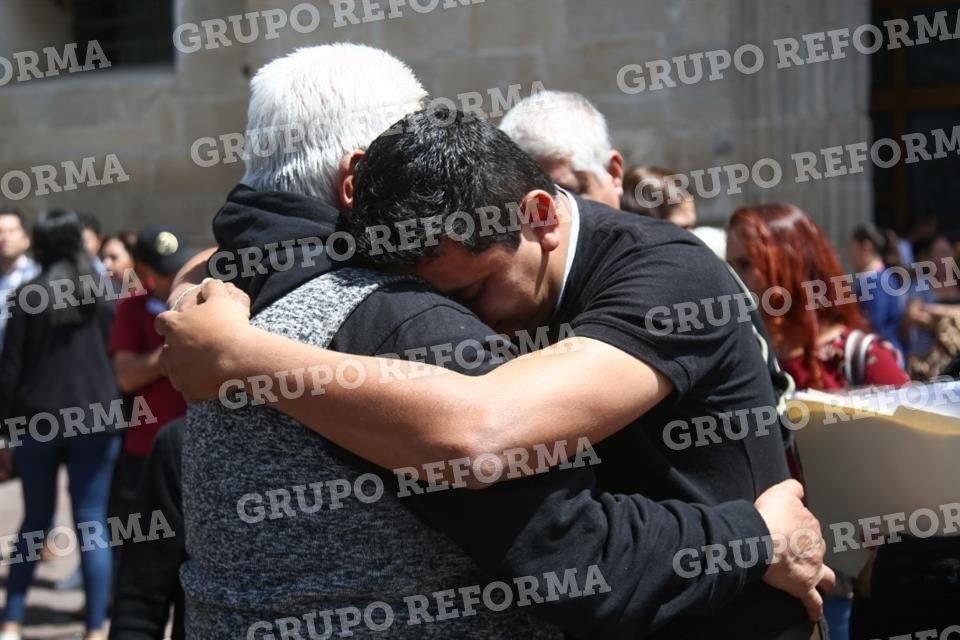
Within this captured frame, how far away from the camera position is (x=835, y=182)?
8297 mm

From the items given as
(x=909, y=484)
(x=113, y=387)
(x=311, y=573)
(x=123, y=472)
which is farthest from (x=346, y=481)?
(x=113, y=387)

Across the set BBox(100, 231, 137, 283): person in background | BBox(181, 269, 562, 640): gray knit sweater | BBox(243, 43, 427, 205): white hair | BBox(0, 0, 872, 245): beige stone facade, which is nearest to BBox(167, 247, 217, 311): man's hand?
BBox(243, 43, 427, 205): white hair

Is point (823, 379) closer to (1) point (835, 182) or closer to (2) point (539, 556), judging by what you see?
(2) point (539, 556)

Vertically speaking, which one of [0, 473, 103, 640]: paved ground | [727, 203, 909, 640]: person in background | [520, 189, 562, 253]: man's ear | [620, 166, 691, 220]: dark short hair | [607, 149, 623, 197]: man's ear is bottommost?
[0, 473, 103, 640]: paved ground

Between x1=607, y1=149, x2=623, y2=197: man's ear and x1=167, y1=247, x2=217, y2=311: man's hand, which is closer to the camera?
x1=167, y1=247, x2=217, y2=311: man's hand

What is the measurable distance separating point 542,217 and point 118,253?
250 inches

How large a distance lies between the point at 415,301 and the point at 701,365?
1.41 feet

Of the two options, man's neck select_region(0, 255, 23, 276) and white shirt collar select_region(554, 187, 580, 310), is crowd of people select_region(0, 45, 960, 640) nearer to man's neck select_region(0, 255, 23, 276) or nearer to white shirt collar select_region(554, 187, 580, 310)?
white shirt collar select_region(554, 187, 580, 310)

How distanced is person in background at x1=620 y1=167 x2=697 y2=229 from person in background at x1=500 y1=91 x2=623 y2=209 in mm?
802

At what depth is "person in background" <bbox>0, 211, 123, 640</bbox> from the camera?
5637mm

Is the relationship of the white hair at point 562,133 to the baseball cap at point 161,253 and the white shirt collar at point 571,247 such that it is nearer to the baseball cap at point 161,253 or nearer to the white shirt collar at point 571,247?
the white shirt collar at point 571,247

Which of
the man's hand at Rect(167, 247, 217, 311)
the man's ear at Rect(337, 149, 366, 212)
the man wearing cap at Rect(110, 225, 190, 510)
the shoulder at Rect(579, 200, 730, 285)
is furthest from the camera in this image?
the man wearing cap at Rect(110, 225, 190, 510)

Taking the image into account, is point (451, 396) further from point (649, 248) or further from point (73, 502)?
point (73, 502)

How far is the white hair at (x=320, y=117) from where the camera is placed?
197 centimetres
